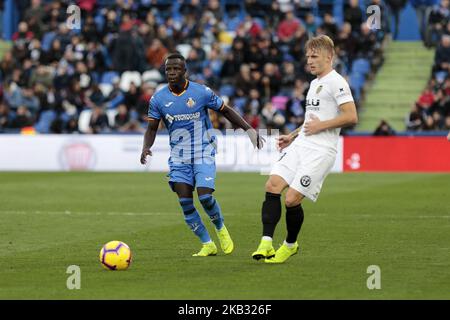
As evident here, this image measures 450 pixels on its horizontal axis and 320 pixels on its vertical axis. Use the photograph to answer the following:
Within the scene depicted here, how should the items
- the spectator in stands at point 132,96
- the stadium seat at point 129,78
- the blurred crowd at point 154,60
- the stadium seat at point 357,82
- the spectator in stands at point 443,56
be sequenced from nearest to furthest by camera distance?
the blurred crowd at point 154,60
the spectator in stands at point 443,56
the spectator in stands at point 132,96
the stadium seat at point 357,82
the stadium seat at point 129,78

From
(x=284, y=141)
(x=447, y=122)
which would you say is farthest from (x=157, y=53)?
(x=284, y=141)

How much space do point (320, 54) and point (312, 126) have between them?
67 cm

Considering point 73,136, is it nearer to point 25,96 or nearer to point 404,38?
point 25,96

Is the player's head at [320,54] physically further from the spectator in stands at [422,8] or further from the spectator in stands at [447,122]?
the spectator in stands at [422,8]

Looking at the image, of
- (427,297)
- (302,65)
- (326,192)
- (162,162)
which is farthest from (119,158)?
(427,297)

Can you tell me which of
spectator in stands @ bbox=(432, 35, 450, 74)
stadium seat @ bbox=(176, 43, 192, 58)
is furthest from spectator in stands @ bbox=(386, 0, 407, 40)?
stadium seat @ bbox=(176, 43, 192, 58)

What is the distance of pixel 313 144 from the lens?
10445 mm

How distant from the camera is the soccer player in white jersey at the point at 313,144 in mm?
10305

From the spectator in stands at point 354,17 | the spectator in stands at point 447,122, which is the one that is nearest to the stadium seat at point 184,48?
the spectator in stands at point 354,17

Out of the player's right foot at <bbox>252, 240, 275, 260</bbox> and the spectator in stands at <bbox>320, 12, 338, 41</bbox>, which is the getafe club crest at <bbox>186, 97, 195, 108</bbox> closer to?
the player's right foot at <bbox>252, 240, 275, 260</bbox>

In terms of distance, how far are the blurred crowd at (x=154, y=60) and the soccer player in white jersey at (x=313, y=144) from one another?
16877 mm

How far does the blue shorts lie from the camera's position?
11.2m

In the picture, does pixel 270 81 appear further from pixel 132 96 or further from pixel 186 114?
pixel 186 114

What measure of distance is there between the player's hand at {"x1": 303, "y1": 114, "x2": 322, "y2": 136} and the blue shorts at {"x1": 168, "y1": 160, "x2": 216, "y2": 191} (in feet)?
4.27
